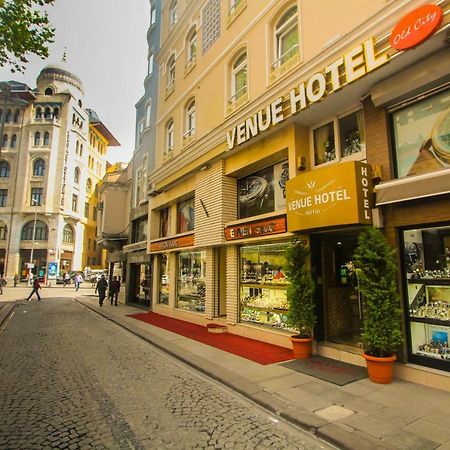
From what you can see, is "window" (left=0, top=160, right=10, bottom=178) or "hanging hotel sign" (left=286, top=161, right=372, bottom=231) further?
"window" (left=0, top=160, right=10, bottom=178)

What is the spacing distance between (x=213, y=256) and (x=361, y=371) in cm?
676

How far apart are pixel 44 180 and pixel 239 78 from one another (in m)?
46.9

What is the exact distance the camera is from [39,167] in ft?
164

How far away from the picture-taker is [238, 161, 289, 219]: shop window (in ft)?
32.9

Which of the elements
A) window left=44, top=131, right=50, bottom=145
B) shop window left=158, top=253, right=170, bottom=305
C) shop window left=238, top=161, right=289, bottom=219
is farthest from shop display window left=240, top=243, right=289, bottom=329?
A: window left=44, top=131, right=50, bottom=145

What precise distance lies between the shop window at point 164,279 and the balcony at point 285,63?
10.0 meters

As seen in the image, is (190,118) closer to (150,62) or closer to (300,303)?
(150,62)

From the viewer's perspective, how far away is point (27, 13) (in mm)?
8094

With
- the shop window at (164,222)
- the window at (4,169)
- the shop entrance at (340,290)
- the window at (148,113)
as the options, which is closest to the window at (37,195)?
the window at (4,169)

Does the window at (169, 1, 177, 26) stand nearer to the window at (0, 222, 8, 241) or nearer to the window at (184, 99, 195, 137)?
the window at (184, 99, 195, 137)

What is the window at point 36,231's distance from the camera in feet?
158

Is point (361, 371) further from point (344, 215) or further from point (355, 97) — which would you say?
point (355, 97)

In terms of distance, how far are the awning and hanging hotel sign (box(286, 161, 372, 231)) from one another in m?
0.31

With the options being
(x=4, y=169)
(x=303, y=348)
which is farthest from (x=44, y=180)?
(x=303, y=348)
